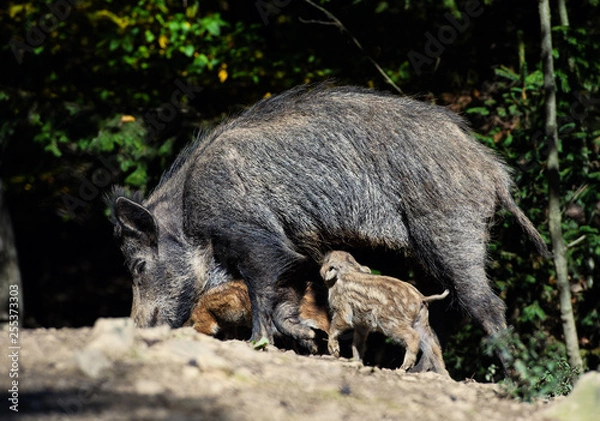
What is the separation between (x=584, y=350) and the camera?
7.83 m

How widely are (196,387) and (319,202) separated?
3172 millimetres

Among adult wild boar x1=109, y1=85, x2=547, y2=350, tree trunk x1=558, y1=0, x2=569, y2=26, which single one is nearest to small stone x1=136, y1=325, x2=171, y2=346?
adult wild boar x1=109, y1=85, x2=547, y2=350

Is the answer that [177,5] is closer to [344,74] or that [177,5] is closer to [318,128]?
[344,74]

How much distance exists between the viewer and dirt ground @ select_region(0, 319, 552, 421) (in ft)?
10.8

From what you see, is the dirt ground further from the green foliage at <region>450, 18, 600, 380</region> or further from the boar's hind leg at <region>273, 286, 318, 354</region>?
the green foliage at <region>450, 18, 600, 380</region>

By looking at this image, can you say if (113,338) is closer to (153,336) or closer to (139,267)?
(153,336)

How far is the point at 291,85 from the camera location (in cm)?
870

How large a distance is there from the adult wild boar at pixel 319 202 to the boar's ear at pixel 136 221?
0.01 meters

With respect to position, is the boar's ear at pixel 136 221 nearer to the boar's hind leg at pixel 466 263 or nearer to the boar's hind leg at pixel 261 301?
the boar's hind leg at pixel 261 301

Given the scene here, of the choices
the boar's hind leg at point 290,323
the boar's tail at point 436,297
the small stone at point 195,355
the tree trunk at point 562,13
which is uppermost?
the tree trunk at point 562,13

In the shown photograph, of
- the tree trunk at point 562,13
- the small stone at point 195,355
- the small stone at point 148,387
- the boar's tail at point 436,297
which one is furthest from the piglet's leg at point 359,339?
the tree trunk at point 562,13

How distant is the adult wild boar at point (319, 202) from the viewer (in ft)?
20.5

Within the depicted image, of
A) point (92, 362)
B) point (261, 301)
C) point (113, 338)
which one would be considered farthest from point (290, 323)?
point (92, 362)

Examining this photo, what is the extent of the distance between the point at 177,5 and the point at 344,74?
214 centimetres
